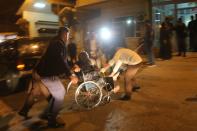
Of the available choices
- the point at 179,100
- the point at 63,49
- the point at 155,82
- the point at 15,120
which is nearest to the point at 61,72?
the point at 63,49

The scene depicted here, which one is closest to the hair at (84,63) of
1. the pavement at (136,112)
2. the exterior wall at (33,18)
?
the pavement at (136,112)

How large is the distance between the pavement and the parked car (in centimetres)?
43

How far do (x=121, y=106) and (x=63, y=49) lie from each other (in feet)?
7.46

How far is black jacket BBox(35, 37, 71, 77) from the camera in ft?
20.8

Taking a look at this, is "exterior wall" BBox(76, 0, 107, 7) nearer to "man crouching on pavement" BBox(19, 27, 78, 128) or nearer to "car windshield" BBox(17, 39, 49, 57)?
"car windshield" BBox(17, 39, 49, 57)

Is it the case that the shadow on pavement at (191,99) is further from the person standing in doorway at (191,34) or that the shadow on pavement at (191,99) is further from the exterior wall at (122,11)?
the exterior wall at (122,11)

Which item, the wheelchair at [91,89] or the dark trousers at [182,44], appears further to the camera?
the dark trousers at [182,44]

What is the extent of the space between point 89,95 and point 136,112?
4.21 feet

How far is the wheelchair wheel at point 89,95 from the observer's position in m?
7.71

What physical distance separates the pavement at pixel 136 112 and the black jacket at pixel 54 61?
1.18 m

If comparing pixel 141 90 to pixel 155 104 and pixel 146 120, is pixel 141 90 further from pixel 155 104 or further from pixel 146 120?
pixel 146 120

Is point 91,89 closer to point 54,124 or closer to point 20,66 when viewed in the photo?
point 54,124

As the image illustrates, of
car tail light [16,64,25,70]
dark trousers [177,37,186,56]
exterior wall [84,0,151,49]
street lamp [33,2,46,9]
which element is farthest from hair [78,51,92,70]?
street lamp [33,2,46,9]

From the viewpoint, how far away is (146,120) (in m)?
6.54
